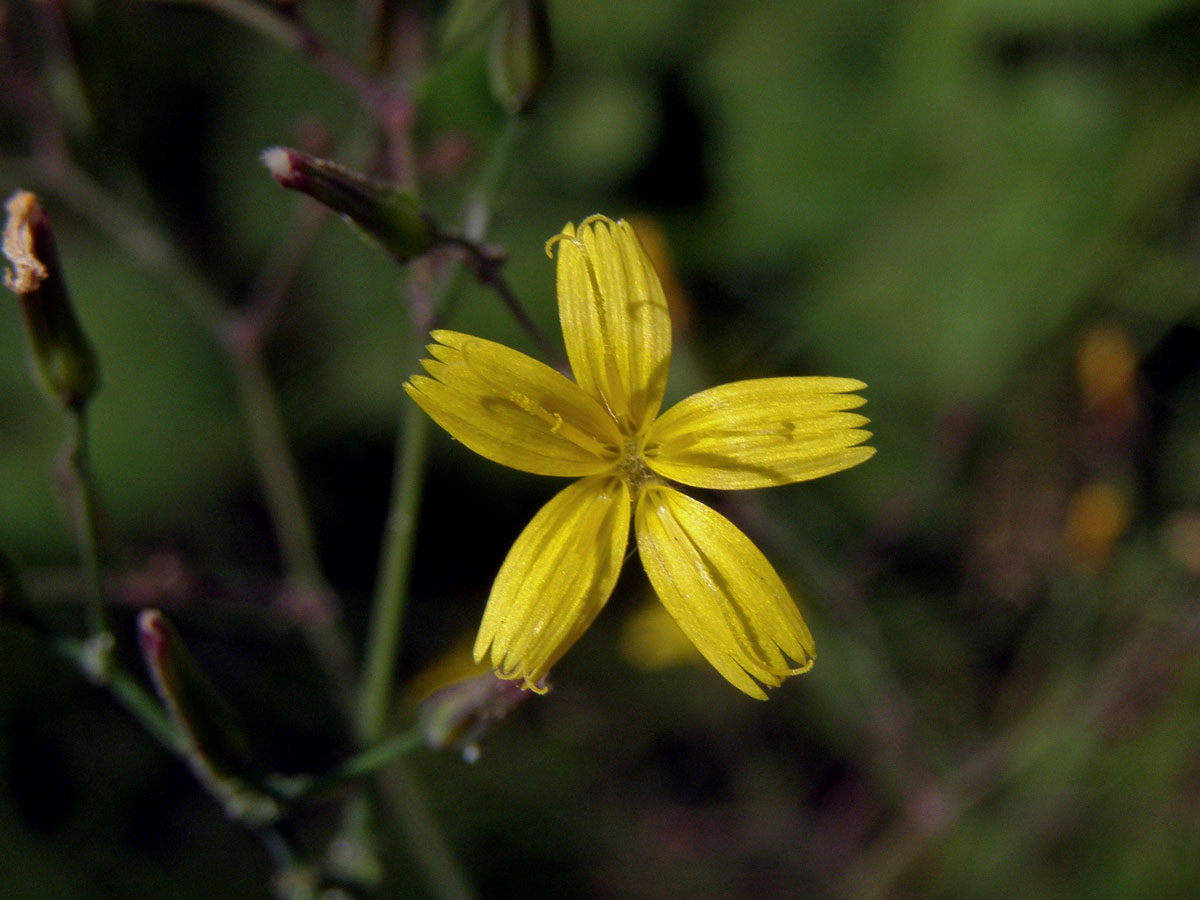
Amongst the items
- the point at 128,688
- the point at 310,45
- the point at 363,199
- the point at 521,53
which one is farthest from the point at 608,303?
the point at 128,688

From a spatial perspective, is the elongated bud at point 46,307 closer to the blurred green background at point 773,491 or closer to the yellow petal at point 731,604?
the yellow petal at point 731,604

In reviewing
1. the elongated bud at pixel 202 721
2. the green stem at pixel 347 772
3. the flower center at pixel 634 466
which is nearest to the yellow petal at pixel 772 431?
the flower center at pixel 634 466

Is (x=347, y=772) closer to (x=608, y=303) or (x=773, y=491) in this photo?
(x=608, y=303)

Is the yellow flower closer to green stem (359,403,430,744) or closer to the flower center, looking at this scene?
the flower center

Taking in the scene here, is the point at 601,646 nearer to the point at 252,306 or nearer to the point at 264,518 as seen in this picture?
the point at 264,518

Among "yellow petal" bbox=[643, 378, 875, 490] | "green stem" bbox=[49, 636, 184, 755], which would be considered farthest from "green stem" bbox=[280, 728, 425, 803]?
"yellow petal" bbox=[643, 378, 875, 490]

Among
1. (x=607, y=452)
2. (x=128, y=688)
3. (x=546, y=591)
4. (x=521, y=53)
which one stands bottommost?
(x=128, y=688)
